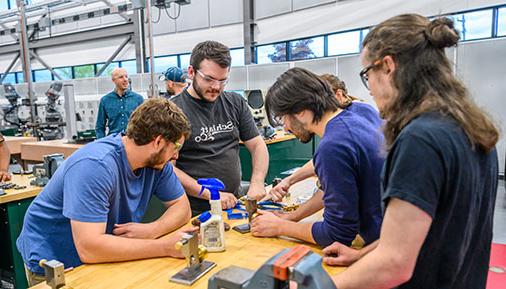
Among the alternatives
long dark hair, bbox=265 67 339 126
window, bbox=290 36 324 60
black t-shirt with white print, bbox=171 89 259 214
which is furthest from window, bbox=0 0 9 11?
long dark hair, bbox=265 67 339 126

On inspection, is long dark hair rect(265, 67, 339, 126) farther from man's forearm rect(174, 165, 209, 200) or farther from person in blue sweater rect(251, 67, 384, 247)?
man's forearm rect(174, 165, 209, 200)

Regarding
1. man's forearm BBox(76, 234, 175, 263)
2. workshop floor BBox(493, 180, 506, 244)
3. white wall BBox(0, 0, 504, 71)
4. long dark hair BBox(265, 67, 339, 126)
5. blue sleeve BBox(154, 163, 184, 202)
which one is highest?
white wall BBox(0, 0, 504, 71)

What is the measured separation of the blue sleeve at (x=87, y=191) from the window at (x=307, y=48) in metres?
6.11

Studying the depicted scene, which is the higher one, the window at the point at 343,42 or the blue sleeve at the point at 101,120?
the window at the point at 343,42

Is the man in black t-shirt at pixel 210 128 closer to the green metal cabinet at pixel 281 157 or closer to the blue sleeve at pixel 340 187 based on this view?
the blue sleeve at pixel 340 187

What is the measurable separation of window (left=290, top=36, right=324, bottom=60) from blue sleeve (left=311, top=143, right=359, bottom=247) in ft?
19.9

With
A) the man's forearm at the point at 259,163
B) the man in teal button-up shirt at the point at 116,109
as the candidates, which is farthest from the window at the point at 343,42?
the man's forearm at the point at 259,163

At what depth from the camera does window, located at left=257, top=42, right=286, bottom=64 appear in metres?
7.36

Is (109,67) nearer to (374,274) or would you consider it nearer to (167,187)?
(167,187)

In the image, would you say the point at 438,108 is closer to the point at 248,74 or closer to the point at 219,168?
the point at 219,168

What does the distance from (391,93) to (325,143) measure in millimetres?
334

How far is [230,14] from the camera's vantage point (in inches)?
300

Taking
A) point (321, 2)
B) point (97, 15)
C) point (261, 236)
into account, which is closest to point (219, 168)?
point (261, 236)

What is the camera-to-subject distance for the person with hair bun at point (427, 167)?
27.4 inches
